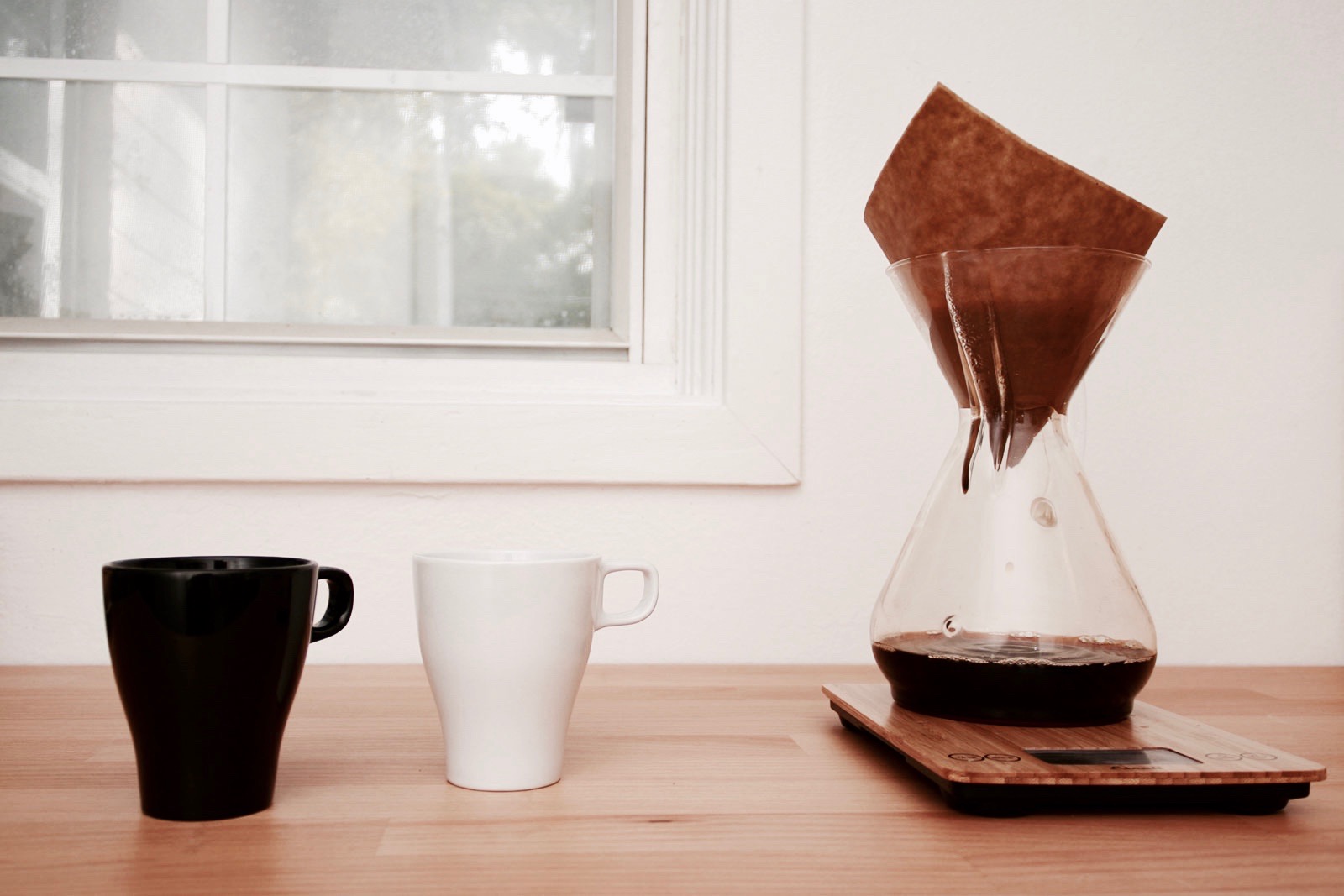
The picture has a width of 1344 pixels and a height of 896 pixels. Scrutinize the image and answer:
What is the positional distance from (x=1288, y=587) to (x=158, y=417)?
1.11 meters

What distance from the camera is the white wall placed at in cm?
Answer: 98

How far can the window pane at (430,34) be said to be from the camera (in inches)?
41.2

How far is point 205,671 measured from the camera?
429 millimetres

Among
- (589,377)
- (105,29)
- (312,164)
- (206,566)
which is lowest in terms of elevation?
(206,566)

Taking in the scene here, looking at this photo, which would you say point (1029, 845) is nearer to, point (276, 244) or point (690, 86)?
point (690, 86)

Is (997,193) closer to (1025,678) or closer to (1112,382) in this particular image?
(1025,678)

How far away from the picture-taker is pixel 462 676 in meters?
0.48

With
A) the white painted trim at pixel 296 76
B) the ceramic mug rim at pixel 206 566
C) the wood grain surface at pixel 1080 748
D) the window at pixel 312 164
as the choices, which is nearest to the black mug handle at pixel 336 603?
the ceramic mug rim at pixel 206 566

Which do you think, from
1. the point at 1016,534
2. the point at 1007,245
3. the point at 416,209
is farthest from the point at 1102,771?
the point at 416,209

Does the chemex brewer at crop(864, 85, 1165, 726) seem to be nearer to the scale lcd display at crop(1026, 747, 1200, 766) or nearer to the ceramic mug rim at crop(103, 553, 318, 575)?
the scale lcd display at crop(1026, 747, 1200, 766)

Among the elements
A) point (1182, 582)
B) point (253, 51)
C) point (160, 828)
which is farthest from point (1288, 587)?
point (253, 51)

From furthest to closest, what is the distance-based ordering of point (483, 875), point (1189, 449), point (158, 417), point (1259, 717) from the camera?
point (1189, 449)
point (158, 417)
point (1259, 717)
point (483, 875)

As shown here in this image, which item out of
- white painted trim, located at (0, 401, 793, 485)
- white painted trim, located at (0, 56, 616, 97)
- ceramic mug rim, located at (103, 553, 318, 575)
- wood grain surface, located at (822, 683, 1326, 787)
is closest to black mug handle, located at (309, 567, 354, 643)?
ceramic mug rim, located at (103, 553, 318, 575)

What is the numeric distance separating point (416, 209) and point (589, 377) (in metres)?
0.25
